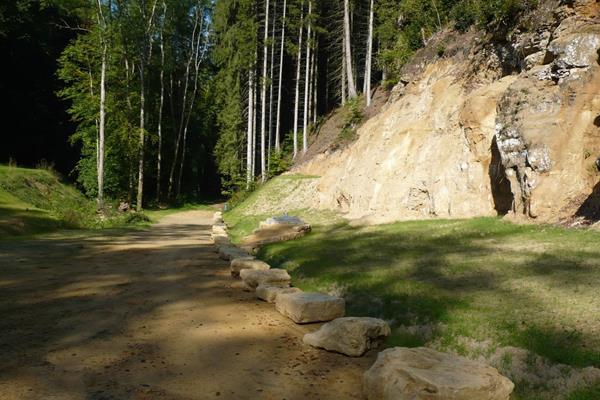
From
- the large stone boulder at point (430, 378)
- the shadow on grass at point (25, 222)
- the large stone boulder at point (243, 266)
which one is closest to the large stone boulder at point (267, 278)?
the large stone boulder at point (243, 266)

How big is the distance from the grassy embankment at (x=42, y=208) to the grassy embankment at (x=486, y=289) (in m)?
10.2

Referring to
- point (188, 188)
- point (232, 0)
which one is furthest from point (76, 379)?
point (188, 188)

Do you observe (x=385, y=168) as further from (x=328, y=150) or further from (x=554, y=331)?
(x=554, y=331)

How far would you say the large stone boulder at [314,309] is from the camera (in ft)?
20.0

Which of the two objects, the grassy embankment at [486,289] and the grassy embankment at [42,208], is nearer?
the grassy embankment at [486,289]

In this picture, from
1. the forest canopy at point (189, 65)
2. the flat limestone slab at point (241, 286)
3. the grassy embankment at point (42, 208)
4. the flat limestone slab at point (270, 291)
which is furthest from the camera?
the forest canopy at point (189, 65)

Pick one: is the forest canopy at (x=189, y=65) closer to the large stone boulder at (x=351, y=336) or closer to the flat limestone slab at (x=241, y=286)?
the flat limestone slab at (x=241, y=286)

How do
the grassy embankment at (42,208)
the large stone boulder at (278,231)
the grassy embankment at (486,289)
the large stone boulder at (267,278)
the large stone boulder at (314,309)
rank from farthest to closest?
1. the grassy embankment at (42,208)
2. the large stone boulder at (278,231)
3. the large stone boulder at (267,278)
4. the large stone boulder at (314,309)
5. the grassy embankment at (486,289)

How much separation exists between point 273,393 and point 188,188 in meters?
42.8

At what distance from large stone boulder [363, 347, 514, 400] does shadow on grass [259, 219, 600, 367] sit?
2.30 feet

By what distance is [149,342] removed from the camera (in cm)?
522

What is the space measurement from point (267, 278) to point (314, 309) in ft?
6.56

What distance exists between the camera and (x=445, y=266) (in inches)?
286

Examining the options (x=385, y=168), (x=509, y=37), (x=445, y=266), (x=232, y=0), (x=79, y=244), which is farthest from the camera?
(x=232, y=0)
